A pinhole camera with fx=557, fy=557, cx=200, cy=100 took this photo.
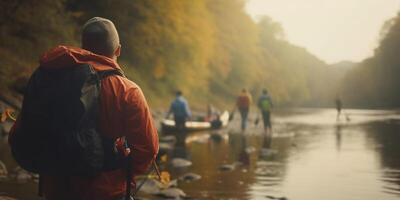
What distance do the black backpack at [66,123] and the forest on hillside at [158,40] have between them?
18561 millimetres

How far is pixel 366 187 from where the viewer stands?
988 centimetres

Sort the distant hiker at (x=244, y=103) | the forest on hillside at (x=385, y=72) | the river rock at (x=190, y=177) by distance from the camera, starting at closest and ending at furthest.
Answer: the river rock at (x=190, y=177)
the distant hiker at (x=244, y=103)
the forest on hillside at (x=385, y=72)

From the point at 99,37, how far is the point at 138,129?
585 millimetres

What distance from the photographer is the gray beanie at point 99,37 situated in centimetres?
308

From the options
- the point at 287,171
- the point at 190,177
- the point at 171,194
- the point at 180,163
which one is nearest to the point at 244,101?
the point at 180,163

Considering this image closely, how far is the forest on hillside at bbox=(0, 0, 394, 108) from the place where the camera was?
2288 cm

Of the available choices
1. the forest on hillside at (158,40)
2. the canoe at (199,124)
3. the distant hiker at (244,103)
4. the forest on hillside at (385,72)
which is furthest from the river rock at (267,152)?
the forest on hillside at (385,72)

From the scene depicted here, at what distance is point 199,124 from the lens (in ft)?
Result: 85.0

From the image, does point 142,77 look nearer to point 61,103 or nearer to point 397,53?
point 61,103

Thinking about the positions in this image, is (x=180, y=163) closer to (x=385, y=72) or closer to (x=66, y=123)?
(x=66, y=123)

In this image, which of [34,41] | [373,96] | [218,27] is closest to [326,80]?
[373,96]

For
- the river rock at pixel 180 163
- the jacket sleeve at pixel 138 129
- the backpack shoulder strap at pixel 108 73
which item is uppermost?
the backpack shoulder strap at pixel 108 73

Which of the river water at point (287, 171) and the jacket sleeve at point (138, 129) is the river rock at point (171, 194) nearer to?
the river water at point (287, 171)

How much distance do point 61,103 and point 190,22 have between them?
3242 centimetres
